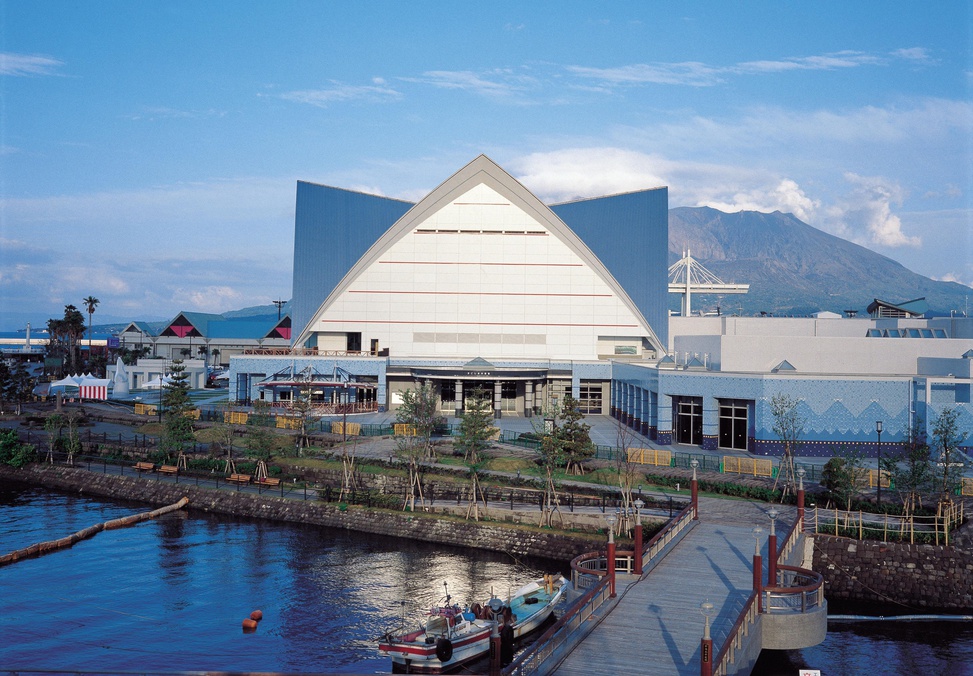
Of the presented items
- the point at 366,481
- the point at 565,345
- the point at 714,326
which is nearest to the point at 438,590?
the point at 366,481

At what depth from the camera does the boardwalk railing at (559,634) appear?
15.2 metres

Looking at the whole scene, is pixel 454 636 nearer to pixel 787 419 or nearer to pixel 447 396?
pixel 787 419

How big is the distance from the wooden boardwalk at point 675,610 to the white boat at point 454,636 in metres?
3.01

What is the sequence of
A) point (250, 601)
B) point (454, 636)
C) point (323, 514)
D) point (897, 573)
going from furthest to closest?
1. point (323, 514)
2. point (897, 573)
3. point (250, 601)
4. point (454, 636)

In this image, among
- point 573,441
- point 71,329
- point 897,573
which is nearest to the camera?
point 897,573

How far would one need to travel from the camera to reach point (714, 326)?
6397 cm

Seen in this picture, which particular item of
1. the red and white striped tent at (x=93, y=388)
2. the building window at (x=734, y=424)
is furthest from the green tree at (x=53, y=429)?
the building window at (x=734, y=424)

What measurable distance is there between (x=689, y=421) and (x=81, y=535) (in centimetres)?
3119

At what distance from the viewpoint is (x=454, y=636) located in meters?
21.2

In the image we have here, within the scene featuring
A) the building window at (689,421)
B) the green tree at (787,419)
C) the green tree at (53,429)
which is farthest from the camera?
the green tree at (53,429)

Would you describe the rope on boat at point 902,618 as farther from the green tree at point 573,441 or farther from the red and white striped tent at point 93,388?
the red and white striped tent at point 93,388

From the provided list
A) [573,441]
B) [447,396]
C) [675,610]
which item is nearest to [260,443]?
[573,441]

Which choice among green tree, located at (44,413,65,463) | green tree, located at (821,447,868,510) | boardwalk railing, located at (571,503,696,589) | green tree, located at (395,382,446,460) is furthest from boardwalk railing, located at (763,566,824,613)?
green tree, located at (44,413,65,463)

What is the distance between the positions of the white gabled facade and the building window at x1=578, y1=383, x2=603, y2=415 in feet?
8.37
